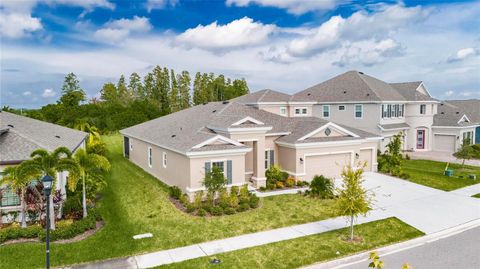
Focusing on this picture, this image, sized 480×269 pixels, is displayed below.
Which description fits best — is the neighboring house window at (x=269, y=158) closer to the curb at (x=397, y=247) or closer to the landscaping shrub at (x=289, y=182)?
the landscaping shrub at (x=289, y=182)

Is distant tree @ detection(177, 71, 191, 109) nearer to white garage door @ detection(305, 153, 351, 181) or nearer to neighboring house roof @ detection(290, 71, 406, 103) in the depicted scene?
neighboring house roof @ detection(290, 71, 406, 103)

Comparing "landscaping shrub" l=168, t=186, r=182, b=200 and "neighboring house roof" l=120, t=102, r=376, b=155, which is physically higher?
"neighboring house roof" l=120, t=102, r=376, b=155

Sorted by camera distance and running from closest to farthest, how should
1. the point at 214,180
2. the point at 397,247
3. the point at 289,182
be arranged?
the point at 397,247 → the point at 214,180 → the point at 289,182

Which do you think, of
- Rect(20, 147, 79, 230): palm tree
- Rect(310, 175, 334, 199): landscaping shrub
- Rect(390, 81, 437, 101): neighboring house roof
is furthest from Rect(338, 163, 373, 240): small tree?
Rect(390, 81, 437, 101): neighboring house roof

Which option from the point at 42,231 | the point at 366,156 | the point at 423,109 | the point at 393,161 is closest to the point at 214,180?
the point at 42,231

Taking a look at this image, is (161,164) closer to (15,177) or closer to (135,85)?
(15,177)

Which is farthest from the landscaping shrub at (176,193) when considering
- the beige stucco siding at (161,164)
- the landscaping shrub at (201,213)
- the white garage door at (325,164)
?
the white garage door at (325,164)
